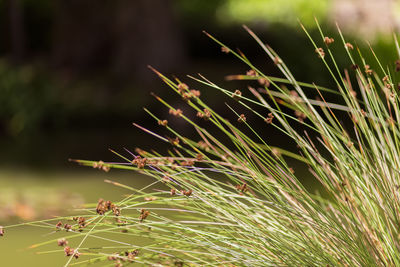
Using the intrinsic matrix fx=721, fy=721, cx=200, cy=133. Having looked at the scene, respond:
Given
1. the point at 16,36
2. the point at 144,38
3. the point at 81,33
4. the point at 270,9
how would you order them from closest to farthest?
1. the point at 144,38
2. the point at 81,33
3. the point at 16,36
4. the point at 270,9

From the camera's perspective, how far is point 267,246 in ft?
7.64

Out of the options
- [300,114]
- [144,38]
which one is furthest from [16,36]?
[300,114]

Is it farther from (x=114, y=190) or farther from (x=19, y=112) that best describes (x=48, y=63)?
(x=114, y=190)

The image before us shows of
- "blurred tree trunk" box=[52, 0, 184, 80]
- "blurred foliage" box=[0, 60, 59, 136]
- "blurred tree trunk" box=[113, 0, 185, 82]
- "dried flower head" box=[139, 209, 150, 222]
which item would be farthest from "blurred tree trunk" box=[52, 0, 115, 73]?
"dried flower head" box=[139, 209, 150, 222]

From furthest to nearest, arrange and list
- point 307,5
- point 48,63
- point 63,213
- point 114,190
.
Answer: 1. point 307,5
2. point 48,63
3. point 114,190
4. point 63,213

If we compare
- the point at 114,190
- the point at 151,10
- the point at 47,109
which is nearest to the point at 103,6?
the point at 151,10

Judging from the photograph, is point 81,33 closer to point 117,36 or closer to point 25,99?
point 117,36

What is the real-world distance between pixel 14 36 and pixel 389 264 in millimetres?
12345

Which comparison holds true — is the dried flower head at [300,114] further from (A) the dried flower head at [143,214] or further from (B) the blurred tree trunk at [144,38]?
(B) the blurred tree trunk at [144,38]

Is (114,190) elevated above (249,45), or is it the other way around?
(249,45)

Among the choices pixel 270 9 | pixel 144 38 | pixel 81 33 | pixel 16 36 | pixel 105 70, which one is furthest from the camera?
pixel 270 9

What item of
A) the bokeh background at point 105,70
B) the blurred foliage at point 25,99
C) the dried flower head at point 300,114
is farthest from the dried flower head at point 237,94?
→ the blurred foliage at point 25,99

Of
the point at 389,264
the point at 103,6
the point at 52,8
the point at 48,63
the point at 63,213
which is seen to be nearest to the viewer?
the point at 389,264

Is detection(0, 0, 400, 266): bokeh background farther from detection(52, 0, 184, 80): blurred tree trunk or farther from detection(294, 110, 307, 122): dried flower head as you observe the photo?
detection(294, 110, 307, 122): dried flower head
